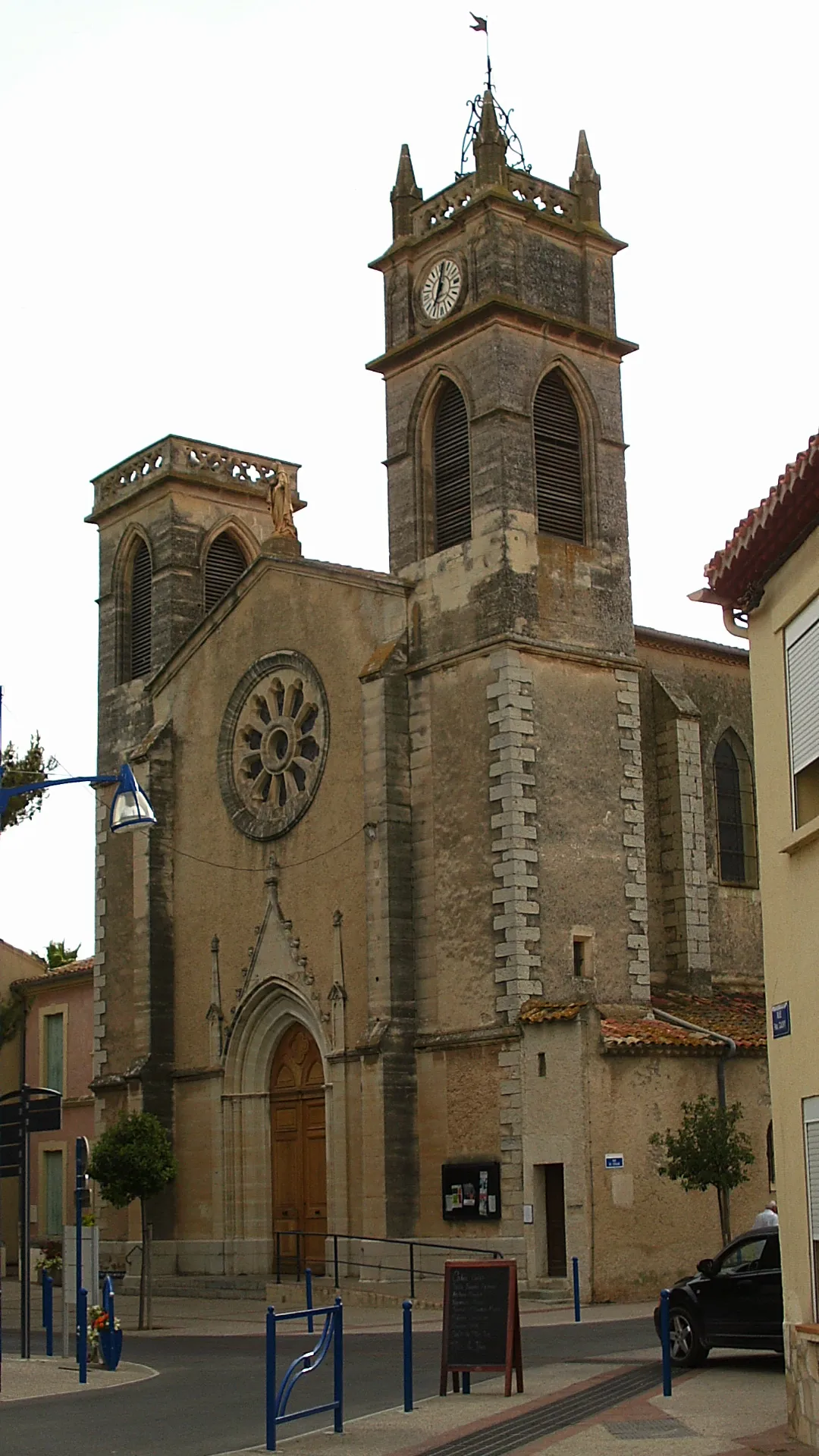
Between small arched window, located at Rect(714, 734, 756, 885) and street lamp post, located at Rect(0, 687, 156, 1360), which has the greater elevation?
small arched window, located at Rect(714, 734, 756, 885)

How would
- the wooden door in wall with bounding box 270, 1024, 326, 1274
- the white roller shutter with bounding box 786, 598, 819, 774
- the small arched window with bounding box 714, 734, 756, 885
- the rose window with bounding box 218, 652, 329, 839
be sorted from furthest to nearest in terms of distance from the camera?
the small arched window with bounding box 714, 734, 756, 885
the rose window with bounding box 218, 652, 329, 839
the wooden door in wall with bounding box 270, 1024, 326, 1274
the white roller shutter with bounding box 786, 598, 819, 774

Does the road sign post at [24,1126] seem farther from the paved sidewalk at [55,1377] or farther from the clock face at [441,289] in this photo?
the clock face at [441,289]

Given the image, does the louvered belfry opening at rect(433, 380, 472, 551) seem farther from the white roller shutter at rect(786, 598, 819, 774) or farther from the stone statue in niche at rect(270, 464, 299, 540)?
the white roller shutter at rect(786, 598, 819, 774)

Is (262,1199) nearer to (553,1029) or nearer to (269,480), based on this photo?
(553,1029)

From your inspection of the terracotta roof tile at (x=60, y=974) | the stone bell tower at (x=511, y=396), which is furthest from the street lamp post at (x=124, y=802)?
the terracotta roof tile at (x=60, y=974)

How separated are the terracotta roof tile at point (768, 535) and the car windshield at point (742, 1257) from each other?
6.13m

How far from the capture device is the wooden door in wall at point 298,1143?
32906mm

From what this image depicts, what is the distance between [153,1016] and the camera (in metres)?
36.2

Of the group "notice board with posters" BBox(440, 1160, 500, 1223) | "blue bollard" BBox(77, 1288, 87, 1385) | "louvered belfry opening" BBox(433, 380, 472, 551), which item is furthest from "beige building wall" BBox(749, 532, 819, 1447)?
"louvered belfry opening" BBox(433, 380, 472, 551)

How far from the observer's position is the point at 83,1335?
60.3ft

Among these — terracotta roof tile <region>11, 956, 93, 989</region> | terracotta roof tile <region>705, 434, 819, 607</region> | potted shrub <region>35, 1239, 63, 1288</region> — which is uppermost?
terracotta roof tile <region>705, 434, 819, 607</region>

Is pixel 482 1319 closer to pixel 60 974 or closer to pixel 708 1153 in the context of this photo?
pixel 708 1153

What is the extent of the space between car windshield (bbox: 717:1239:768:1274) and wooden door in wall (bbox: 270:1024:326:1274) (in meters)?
15.6

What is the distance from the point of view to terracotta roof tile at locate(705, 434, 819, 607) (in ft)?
43.6
